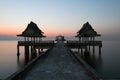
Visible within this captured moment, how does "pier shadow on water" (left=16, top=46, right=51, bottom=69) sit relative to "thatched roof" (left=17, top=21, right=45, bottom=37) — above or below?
below

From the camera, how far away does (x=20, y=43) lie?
118ft

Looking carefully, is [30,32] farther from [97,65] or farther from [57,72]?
[57,72]

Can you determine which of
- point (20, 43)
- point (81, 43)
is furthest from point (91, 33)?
point (20, 43)

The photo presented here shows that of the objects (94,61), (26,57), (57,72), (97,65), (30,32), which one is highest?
(30,32)

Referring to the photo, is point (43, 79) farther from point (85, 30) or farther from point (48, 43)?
point (85, 30)

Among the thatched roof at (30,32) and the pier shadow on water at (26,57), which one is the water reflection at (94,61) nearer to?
the pier shadow on water at (26,57)

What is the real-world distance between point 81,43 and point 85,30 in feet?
14.7

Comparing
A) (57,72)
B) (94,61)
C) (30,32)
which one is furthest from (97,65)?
(57,72)

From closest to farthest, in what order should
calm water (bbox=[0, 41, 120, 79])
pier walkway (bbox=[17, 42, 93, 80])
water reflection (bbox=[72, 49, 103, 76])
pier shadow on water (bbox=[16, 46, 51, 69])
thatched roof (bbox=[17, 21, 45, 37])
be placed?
pier walkway (bbox=[17, 42, 93, 80]), calm water (bbox=[0, 41, 120, 79]), water reflection (bbox=[72, 49, 103, 76]), pier shadow on water (bbox=[16, 46, 51, 69]), thatched roof (bbox=[17, 21, 45, 37])

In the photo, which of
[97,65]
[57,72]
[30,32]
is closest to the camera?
[57,72]

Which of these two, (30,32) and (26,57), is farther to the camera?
(30,32)

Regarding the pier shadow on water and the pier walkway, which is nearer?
the pier walkway

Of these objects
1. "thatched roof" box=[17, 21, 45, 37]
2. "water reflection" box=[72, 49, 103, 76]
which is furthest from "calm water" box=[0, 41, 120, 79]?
"thatched roof" box=[17, 21, 45, 37]

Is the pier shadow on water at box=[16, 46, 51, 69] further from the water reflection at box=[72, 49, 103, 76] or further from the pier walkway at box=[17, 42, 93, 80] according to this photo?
the pier walkway at box=[17, 42, 93, 80]
